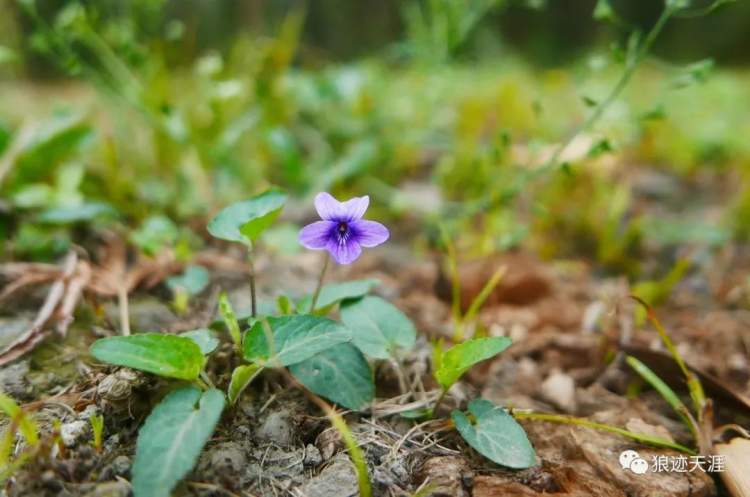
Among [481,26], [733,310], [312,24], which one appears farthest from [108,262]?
[312,24]

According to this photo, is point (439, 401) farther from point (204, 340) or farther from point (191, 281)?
point (191, 281)

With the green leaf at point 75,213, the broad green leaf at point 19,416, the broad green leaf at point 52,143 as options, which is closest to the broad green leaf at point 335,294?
the broad green leaf at point 19,416

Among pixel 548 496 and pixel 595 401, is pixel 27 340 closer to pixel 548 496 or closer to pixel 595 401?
pixel 548 496

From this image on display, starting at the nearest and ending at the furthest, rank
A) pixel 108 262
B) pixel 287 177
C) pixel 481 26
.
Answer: pixel 108 262 → pixel 287 177 → pixel 481 26

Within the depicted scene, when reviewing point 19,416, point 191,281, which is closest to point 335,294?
point 191,281

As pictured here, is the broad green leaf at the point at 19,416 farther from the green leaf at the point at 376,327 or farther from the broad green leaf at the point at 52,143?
the broad green leaf at the point at 52,143

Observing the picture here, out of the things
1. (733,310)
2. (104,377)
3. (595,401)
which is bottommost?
(733,310)

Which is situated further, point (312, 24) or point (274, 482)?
point (312, 24)
